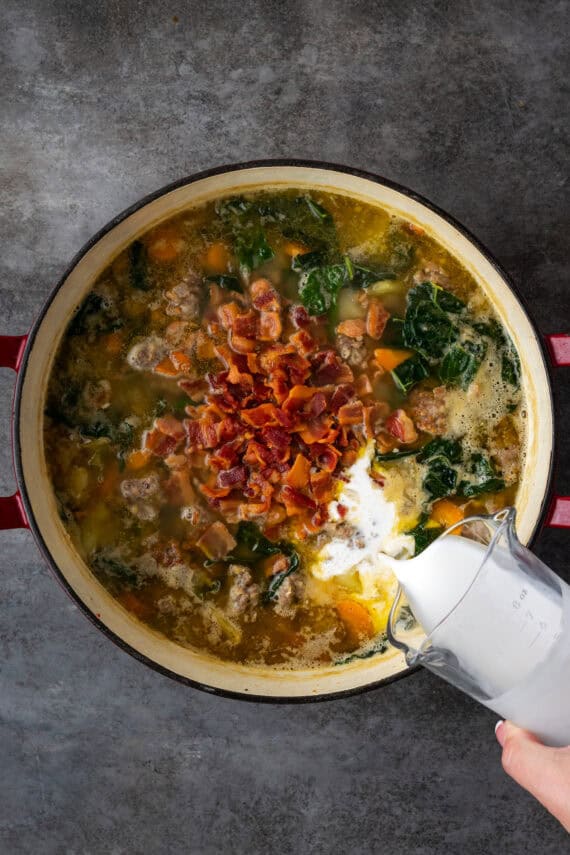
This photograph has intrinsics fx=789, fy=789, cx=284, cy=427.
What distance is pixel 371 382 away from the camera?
3102 millimetres

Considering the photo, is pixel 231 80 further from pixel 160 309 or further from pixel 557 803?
pixel 557 803

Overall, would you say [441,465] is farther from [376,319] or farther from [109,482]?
[109,482]

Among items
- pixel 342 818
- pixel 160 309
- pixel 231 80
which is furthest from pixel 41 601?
pixel 231 80

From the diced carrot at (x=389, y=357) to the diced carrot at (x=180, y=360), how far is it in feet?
2.42

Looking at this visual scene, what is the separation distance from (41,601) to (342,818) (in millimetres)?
1541

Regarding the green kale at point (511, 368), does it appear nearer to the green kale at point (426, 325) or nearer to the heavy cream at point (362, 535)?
the green kale at point (426, 325)

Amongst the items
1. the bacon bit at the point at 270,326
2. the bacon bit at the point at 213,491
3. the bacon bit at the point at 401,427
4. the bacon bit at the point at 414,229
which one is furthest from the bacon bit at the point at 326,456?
the bacon bit at the point at 414,229

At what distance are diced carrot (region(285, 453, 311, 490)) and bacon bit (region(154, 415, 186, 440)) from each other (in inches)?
17.5

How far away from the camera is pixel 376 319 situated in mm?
3066

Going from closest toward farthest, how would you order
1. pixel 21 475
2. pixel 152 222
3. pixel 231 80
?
1. pixel 21 475
2. pixel 152 222
3. pixel 231 80

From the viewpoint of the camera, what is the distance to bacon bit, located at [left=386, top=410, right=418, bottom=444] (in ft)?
10.1

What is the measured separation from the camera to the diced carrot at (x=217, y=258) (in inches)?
122

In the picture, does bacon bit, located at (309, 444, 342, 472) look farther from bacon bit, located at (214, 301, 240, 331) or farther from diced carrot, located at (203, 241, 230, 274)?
diced carrot, located at (203, 241, 230, 274)

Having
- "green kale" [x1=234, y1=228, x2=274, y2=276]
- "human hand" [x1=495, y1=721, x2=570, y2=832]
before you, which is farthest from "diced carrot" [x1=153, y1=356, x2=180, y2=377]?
"human hand" [x1=495, y1=721, x2=570, y2=832]
